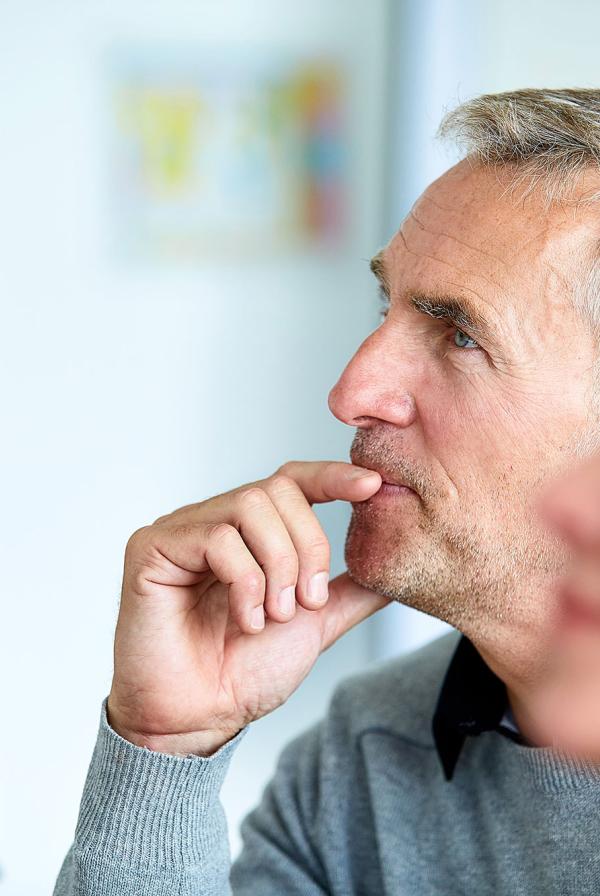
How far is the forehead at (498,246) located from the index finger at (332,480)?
0.78 ft

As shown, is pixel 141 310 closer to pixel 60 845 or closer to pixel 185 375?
pixel 185 375

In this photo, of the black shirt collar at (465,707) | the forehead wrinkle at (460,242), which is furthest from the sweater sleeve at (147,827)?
the forehead wrinkle at (460,242)

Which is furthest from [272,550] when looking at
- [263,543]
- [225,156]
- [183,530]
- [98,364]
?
[225,156]

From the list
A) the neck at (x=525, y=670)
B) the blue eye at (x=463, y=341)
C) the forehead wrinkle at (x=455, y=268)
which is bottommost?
the neck at (x=525, y=670)

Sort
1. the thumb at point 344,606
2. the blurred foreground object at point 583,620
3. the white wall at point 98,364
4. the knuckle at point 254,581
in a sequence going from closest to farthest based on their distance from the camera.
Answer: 1. the blurred foreground object at point 583,620
2. the knuckle at point 254,581
3. the thumb at point 344,606
4. the white wall at point 98,364

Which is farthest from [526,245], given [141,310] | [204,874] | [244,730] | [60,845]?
[60,845]

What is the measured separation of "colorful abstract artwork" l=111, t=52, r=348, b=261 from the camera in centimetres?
275

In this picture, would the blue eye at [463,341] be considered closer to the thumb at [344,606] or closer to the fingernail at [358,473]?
the fingernail at [358,473]

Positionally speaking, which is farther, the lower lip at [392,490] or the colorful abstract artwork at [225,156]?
the colorful abstract artwork at [225,156]

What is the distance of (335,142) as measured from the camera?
3.00 m

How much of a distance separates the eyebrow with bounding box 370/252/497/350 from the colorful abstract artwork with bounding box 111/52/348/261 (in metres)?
1.67

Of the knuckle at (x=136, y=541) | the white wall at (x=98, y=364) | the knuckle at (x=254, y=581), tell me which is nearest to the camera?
the knuckle at (x=254, y=581)

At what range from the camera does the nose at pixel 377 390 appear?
1.25 metres

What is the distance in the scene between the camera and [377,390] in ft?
4.13
